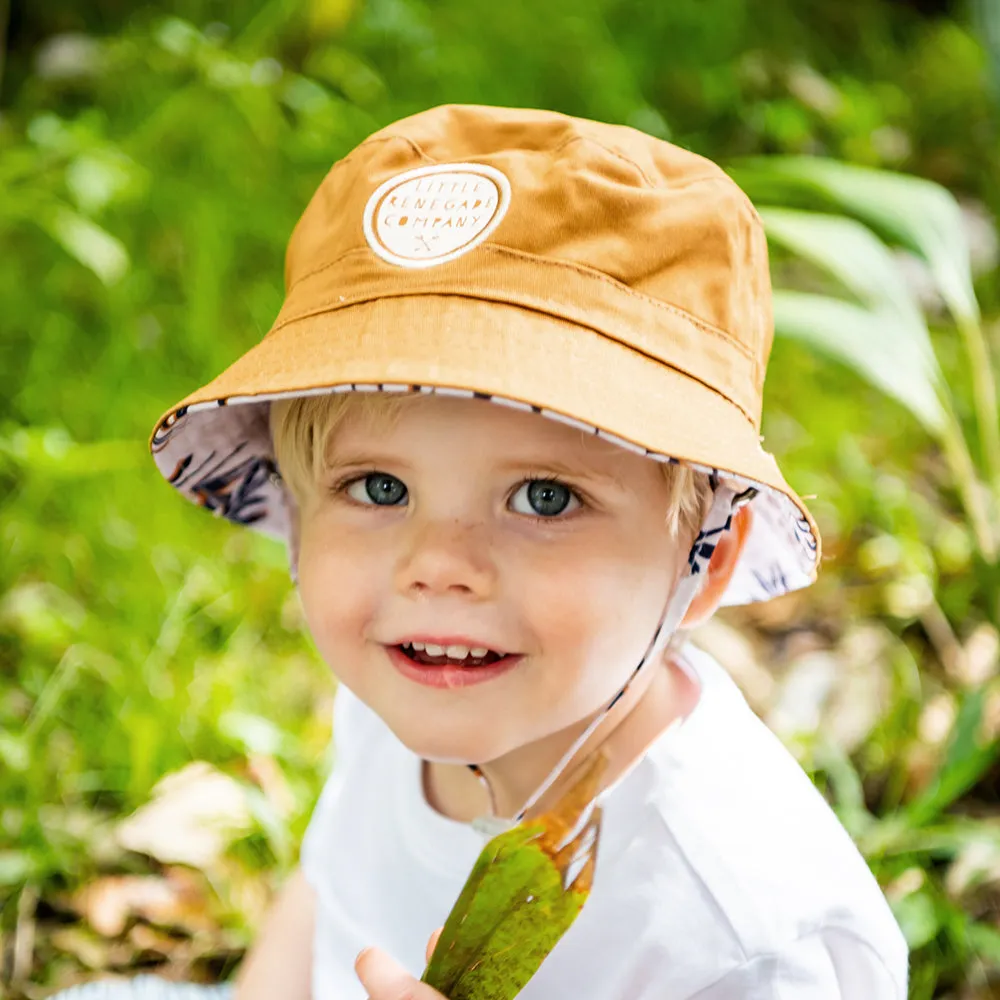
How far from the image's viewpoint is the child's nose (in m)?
0.80

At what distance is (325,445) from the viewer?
884 millimetres

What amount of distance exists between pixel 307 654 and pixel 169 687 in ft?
0.78

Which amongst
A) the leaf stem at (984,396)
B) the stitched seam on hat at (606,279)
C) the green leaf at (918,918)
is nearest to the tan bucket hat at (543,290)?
the stitched seam on hat at (606,279)

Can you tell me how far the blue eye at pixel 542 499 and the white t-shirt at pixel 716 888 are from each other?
0.78 feet

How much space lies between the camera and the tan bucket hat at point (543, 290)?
75 centimetres

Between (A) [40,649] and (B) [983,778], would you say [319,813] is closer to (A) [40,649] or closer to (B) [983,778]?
(A) [40,649]

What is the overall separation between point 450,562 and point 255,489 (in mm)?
339

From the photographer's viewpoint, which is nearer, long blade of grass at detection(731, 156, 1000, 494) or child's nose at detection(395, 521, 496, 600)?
child's nose at detection(395, 521, 496, 600)

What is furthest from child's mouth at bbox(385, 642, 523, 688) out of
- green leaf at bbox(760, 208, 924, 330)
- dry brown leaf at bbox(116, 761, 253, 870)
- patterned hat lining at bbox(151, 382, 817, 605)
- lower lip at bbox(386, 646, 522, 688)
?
green leaf at bbox(760, 208, 924, 330)

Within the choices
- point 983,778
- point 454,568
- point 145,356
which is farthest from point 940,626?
point 145,356

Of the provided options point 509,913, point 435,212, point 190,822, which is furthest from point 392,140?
point 190,822

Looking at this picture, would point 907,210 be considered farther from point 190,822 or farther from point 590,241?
point 190,822

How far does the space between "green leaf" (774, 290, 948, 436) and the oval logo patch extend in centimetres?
86

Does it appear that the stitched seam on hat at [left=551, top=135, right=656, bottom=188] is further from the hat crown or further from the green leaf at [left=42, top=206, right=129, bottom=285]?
the green leaf at [left=42, top=206, right=129, bottom=285]
